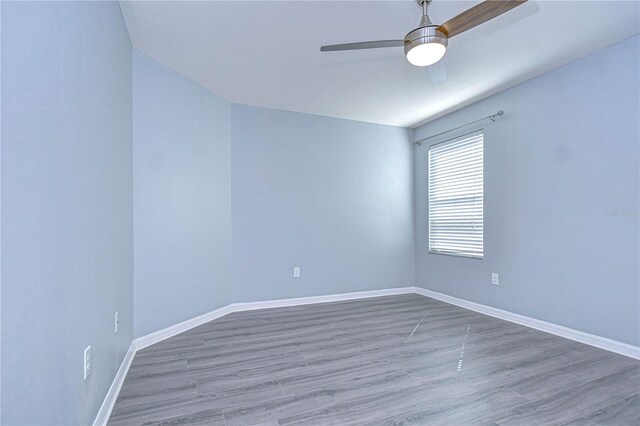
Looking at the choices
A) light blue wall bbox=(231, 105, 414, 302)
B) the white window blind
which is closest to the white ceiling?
light blue wall bbox=(231, 105, 414, 302)

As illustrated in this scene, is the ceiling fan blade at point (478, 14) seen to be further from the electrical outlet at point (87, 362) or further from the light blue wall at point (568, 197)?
the electrical outlet at point (87, 362)

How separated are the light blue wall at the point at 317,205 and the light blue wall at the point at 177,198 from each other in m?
0.26

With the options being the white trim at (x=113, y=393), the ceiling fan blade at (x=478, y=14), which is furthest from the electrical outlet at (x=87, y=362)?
the ceiling fan blade at (x=478, y=14)

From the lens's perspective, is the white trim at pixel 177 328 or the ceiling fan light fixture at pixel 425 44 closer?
the ceiling fan light fixture at pixel 425 44

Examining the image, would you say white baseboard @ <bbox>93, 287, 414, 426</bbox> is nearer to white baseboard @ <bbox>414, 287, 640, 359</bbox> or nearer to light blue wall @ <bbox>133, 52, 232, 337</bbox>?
light blue wall @ <bbox>133, 52, 232, 337</bbox>

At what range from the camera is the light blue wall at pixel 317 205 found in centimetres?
353

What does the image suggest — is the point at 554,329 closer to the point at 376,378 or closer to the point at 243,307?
the point at 376,378

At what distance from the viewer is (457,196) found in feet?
12.3

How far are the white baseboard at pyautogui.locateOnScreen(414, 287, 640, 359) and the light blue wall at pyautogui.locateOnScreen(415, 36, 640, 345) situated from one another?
44 mm

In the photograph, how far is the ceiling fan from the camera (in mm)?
1436

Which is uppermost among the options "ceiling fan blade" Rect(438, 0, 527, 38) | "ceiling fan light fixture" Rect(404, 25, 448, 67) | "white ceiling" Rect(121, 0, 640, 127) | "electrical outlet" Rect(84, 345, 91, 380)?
"white ceiling" Rect(121, 0, 640, 127)

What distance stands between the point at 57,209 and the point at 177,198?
1.72 m

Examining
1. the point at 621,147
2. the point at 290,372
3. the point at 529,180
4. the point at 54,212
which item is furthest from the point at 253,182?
the point at 621,147

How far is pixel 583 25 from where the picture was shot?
2.10m
